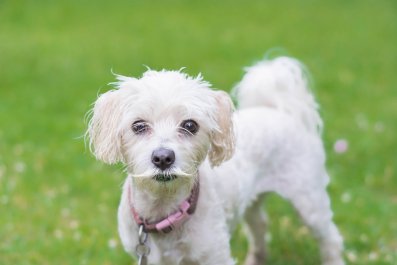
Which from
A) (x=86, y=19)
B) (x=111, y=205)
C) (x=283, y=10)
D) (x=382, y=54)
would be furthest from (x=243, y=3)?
(x=111, y=205)

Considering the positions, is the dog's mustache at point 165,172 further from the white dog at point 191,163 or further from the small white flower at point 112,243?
the small white flower at point 112,243

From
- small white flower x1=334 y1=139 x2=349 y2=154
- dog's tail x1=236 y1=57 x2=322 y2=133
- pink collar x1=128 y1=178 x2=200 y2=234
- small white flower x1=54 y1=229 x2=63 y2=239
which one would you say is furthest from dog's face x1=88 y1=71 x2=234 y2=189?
small white flower x1=334 y1=139 x2=349 y2=154

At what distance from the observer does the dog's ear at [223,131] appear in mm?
3924

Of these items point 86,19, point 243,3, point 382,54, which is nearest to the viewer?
point 382,54

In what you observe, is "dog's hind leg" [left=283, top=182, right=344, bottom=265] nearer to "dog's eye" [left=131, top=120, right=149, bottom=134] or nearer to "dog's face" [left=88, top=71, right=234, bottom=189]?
"dog's face" [left=88, top=71, right=234, bottom=189]

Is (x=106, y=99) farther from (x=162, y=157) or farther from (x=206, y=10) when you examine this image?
(x=206, y=10)

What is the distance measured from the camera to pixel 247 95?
17.7ft

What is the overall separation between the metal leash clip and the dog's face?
1.34 feet

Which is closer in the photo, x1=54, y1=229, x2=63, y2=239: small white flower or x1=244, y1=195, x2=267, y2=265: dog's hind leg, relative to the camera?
x1=244, y1=195, x2=267, y2=265: dog's hind leg

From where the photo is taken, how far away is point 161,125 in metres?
3.69

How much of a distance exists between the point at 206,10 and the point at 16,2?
3920 mm

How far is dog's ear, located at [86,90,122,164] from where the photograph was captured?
379 cm

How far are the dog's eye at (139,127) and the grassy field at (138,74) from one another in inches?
75.8

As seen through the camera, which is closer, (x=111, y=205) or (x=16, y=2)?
(x=111, y=205)
